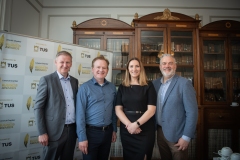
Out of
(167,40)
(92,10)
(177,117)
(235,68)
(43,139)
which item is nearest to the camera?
(43,139)

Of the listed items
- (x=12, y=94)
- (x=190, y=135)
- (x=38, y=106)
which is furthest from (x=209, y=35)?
(x=12, y=94)

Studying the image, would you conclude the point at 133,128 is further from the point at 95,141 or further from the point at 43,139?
the point at 43,139

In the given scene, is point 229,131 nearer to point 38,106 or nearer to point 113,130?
point 113,130

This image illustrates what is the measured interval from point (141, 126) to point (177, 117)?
35cm

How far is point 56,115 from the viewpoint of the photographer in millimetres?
1323

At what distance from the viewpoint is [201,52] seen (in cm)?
272

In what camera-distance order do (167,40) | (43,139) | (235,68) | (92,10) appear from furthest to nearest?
(92,10), (235,68), (167,40), (43,139)

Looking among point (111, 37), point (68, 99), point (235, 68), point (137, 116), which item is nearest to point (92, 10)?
point (111, 37)

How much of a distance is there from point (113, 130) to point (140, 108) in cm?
44

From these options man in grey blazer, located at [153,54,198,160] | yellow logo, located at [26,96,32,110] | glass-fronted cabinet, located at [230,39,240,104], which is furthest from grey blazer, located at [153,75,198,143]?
glass-fronted cabinet, located at [230,39,240,104]

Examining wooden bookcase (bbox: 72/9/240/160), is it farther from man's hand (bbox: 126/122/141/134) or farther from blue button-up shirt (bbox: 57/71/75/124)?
man's hand (bbox: 126/122/141/134)

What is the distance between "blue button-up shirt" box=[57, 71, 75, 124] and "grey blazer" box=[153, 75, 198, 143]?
2.96ft

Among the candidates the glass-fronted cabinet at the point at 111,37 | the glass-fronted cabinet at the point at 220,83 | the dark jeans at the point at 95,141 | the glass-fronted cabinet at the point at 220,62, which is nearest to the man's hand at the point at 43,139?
the dark jeans at the point at 95,141

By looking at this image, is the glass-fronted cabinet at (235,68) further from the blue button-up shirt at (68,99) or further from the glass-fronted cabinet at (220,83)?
the blue button-up shirt at (68,99)
